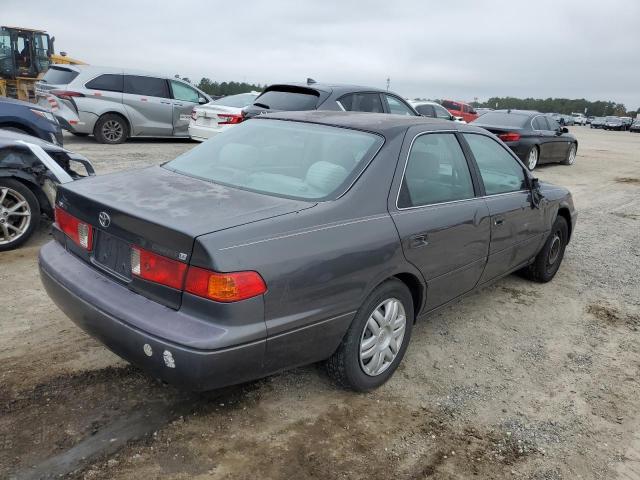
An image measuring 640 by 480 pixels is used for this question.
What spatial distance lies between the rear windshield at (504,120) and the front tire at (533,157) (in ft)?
2.08

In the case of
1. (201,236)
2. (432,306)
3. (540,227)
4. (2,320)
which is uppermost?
(201,236)

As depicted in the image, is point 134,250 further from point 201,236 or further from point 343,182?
point 343,182

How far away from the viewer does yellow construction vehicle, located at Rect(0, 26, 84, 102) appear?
17969 mm

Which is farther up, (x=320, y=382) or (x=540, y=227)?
(x=540, y=227)

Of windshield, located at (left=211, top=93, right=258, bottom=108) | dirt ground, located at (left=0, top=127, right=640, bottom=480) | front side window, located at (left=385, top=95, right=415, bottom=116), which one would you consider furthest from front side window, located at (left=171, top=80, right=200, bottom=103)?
dirt ground, located at (left=0, top=127, right=640, bottom=480)

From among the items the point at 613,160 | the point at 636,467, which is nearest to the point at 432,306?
the point at 636,467

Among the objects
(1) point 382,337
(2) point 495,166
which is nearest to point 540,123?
(2) point 495,166

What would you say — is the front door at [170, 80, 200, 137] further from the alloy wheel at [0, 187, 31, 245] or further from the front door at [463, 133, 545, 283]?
the front door at [463, 133, 545, 283]

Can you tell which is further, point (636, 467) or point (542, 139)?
point (542, 139)

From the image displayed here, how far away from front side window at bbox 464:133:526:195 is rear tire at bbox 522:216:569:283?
858 millimetres

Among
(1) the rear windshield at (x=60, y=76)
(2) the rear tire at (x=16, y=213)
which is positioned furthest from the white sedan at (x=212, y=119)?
(2) the rear tire at (x=16, y=213)

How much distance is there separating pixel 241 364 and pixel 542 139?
40.0 ft

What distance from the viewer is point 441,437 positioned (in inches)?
108

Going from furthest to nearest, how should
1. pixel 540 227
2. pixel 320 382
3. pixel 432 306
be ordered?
pixel 540 227
pixel 432 306
pixel 320 382
